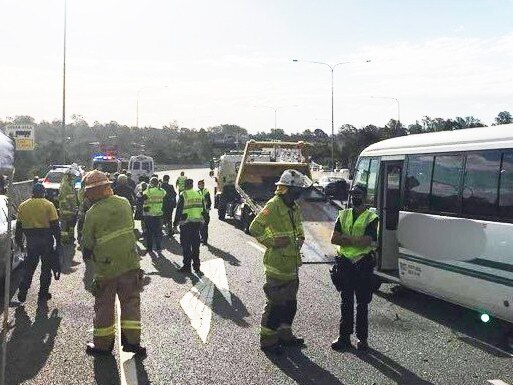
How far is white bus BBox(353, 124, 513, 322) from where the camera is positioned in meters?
6.98

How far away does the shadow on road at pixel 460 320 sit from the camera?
23.0 feet

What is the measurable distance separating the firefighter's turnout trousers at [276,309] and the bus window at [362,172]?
409 cm

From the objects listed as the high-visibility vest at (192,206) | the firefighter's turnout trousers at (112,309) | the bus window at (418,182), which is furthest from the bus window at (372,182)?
the firefighter's turnout trousers at (112,309)

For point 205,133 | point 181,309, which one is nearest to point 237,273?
point 181,309

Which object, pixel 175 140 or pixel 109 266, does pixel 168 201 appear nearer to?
pixel 109 266

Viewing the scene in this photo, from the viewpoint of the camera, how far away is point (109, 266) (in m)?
6.46

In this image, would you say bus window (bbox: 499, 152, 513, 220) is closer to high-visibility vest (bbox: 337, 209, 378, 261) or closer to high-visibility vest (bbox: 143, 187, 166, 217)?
high-visibility vest (bbox: 337, 209, 378, 261)

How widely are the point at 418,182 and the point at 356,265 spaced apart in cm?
240

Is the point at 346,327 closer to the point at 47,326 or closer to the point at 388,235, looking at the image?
the point at 388,235

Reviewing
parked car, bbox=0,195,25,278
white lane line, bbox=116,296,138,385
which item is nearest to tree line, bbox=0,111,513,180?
parked car, bbox=0,195,25,278

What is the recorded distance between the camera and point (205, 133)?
13762 cm

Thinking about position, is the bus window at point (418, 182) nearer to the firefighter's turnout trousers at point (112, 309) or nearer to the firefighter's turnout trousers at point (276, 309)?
the firefighter's turnout trousers at point (276, 309)

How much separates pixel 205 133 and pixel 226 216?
11597 cm

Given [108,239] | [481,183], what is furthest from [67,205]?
[481,183]
